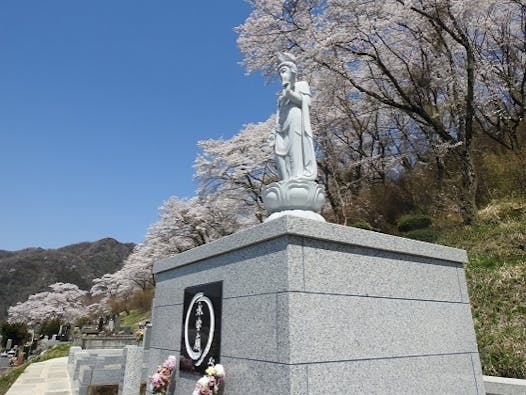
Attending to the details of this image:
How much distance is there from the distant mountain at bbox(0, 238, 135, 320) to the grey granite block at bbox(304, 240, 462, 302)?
70065 millimetres

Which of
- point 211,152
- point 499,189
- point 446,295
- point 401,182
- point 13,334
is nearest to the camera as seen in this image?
point 446,295

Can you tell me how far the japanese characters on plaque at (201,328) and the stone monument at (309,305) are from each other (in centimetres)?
1

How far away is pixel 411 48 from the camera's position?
1848 cm

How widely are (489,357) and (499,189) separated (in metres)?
10.6

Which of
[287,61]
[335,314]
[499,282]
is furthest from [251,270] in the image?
[499,282]

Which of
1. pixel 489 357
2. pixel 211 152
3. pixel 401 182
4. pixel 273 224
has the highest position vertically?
pixel 211 152

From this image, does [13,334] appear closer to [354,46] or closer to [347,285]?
[354,46]

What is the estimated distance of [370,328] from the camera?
3.98 m

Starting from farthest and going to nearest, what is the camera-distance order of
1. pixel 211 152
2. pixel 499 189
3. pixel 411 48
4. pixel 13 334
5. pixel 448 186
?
pixel 13 334, pixel 211 152, pixel 411 48, pixel 448 186, pixel 499 189

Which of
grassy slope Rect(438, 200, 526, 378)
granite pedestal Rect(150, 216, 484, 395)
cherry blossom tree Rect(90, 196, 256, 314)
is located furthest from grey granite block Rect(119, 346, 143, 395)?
cherry blossom tree Rect(90, 196, 256, 314)

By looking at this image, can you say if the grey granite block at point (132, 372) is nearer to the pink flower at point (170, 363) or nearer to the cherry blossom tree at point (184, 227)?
the pink flower at point (170, 363)

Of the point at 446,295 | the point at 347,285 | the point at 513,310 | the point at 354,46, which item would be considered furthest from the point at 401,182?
the point at 347,285

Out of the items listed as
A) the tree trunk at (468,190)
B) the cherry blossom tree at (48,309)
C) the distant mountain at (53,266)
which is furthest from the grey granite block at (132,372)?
the distant mountain at (53,266)

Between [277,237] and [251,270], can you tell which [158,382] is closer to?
[251,270]
